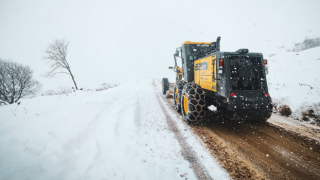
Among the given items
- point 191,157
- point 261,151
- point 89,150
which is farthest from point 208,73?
point 89,150

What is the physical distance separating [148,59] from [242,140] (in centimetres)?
9852

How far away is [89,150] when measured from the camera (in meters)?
2.79

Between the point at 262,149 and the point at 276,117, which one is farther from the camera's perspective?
the point at 276,117

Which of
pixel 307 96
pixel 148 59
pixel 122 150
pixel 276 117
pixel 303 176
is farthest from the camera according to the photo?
pixel 148 59

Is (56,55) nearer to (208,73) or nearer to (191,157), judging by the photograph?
(208,73)

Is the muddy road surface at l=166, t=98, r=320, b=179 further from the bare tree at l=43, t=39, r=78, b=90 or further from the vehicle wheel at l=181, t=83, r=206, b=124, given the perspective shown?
the bare tree at l=43, t=39, r=78, b=90

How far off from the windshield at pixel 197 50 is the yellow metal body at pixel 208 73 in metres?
1.09

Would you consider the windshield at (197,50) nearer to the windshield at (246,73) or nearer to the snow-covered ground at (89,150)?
the windshield at (246,73)

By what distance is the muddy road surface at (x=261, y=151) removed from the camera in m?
2.32

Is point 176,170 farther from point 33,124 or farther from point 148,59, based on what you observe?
point 148,59

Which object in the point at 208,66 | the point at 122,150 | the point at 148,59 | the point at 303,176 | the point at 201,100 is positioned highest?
the point at 148,59

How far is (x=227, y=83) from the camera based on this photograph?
358cm

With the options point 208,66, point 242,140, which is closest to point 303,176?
point 242,140

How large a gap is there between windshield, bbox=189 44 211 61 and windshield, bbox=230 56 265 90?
274cm
